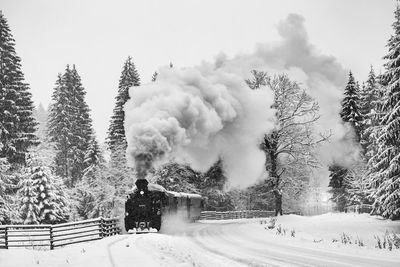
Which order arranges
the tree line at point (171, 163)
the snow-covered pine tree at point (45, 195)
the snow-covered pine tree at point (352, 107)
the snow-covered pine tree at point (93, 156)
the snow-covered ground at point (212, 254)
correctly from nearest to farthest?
the snow-covered ground at point (212, 254), the tree line at point (171, 163), the snow-covered pine tree at point (45, 195), the snow-covered pine tree at point (352, 107), the snow-covered pine tree at point (93, 156)

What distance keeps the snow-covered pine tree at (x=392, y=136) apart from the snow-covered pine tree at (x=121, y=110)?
23.7m

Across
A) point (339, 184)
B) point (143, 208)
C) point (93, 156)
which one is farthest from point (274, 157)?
point (93, 156)

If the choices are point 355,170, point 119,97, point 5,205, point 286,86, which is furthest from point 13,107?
point 355,170

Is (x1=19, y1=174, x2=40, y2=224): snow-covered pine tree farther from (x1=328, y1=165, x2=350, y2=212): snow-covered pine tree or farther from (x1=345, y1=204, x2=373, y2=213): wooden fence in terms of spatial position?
(x1=328, y1=165, x2=350, y2=212): snow-covered pine tree

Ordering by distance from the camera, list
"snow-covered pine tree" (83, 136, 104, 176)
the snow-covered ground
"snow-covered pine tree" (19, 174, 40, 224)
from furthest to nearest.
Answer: "snow-covered pine tree" (83, 136, 104, 176), "snow-covered pine tree" (19, 174, 40, 224), the snow-covered ground

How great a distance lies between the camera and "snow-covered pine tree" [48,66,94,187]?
48938mm

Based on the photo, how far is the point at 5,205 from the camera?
25969 millimetres

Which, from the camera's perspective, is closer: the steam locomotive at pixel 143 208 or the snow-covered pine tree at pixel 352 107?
the steam locomotive at pixel 143 208

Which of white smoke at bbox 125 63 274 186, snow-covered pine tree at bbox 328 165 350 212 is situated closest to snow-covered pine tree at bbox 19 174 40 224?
white smoke at bbox 125 63 274 186

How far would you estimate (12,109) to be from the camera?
109ft

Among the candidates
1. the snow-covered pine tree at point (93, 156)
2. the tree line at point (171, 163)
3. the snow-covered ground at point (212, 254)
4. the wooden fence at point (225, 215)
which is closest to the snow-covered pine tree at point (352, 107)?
the tree line at point (171, 163)

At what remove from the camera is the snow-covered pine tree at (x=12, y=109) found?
32594 millimetres

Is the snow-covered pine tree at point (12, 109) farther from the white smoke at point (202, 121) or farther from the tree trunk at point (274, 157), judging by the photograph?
the tree trunk at point (274, 157)

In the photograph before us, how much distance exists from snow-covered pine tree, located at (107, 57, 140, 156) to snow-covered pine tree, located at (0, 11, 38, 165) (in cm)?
826
